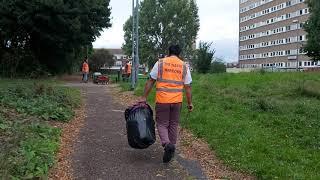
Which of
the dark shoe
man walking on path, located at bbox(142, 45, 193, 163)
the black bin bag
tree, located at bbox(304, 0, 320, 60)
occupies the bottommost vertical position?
the dark shoe

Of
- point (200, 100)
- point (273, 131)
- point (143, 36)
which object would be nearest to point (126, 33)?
point (143, 36)

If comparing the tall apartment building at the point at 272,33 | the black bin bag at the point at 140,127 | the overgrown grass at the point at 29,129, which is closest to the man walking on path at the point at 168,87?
the black bin bag at the point at 140,127

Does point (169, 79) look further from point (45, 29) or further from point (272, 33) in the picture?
point (272, 33)

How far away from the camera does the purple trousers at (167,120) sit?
360 inches

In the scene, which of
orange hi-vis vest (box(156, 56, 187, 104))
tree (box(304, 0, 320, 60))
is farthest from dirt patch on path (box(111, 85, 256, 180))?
tree (box(304, 0, 320, 60))

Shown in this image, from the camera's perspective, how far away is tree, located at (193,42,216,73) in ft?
116

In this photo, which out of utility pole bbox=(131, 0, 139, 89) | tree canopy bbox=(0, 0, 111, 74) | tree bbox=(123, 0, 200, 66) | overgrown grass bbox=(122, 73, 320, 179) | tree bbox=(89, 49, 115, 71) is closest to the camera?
overgrown grass bbox=(122, 73, 320, 179)

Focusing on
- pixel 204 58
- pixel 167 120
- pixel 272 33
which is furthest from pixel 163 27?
pixel 167 120

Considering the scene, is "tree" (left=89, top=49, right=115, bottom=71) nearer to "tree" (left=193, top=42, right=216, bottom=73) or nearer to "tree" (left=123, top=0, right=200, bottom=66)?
"tree" (left=123, top=0, right=200, bottom=66)

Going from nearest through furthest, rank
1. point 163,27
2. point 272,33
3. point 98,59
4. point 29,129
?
point 29,129, point 98,59, point 163,27, point 272,33

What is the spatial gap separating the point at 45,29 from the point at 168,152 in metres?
25.4

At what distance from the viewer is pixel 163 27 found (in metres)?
93.1

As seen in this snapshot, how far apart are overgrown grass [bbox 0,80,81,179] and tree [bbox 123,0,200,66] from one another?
74.3m

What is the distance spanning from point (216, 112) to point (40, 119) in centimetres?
479
